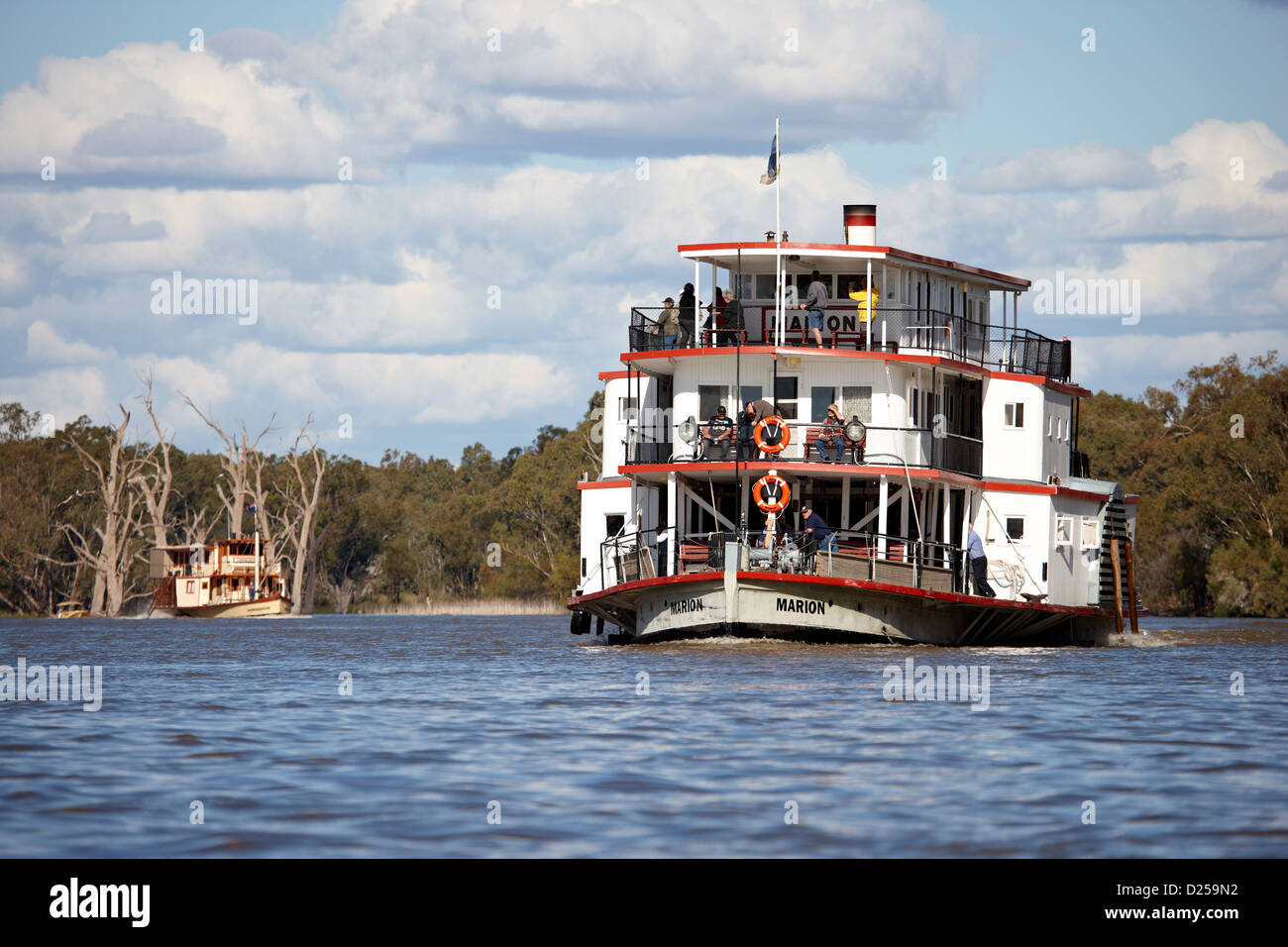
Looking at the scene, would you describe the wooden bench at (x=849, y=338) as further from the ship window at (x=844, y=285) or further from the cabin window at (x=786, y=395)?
the cabin window at (x=786, y=395)

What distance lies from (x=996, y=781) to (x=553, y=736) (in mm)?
5096

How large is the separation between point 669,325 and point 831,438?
157 inches

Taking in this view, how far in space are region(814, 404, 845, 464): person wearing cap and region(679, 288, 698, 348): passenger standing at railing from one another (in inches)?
128

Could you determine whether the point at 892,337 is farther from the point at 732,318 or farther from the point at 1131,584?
the point at 1131,584

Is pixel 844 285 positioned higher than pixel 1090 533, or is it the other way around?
pixel 844 285

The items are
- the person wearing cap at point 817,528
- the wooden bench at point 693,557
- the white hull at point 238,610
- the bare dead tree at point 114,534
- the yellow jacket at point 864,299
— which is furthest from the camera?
the bare dead tree at point 114,534

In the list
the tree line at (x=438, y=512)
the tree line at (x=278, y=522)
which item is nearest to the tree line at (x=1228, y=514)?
the tree line at (x=438, y=512)

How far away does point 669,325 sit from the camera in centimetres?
3241

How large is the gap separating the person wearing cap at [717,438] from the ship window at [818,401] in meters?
2.05

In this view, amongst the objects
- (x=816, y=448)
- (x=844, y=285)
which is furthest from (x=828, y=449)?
(x=844, y=285)

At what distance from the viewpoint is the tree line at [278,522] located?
8694 cm

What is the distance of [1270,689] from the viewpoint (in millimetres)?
24547
